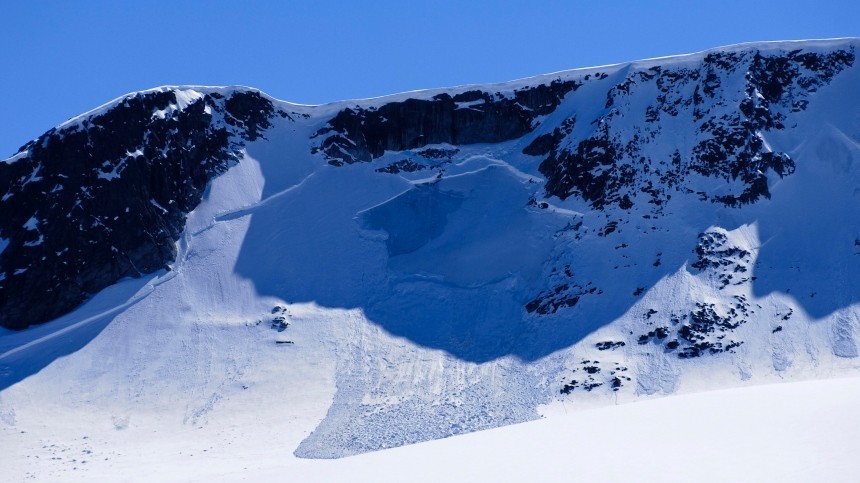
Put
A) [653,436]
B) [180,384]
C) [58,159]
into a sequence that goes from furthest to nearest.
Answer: [58,159] < [180,384] < [653,436]

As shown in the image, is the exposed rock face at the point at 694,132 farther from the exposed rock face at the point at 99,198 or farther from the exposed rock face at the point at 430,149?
the exposed rock face at the point at 99,198

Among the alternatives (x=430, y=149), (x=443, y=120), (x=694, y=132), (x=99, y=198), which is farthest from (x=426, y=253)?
(x=99, y=198)

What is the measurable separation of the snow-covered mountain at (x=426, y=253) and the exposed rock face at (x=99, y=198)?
18 cm

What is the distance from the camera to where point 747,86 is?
278 ft

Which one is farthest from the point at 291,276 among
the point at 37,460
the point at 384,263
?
the point at 37,460

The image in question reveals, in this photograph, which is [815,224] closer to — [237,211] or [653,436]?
[653,436]

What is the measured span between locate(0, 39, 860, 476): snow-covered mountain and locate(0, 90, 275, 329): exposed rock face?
0.18 metres

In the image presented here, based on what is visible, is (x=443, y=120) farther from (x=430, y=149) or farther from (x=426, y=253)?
(x=426, y=253)

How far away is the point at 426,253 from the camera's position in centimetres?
8294

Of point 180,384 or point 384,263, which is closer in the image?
point 180,384

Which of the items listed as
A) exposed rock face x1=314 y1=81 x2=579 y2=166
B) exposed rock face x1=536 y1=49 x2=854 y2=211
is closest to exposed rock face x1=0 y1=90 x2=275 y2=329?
exposed rock face x1=314 y1=81 x2=579 y2=166

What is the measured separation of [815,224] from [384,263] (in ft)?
108

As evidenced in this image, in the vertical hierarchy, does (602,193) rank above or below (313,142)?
below

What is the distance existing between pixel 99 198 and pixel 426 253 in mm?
26218
